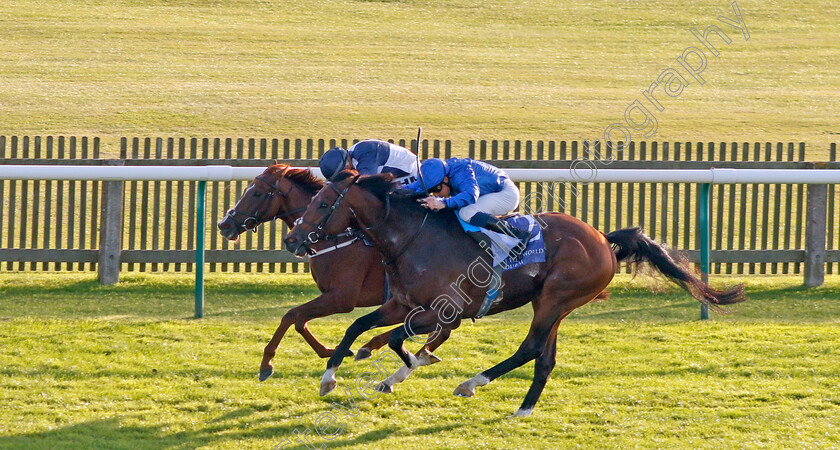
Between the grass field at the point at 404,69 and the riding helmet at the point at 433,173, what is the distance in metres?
8.63

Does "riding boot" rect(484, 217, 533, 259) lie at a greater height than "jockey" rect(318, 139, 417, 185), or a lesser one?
lesser

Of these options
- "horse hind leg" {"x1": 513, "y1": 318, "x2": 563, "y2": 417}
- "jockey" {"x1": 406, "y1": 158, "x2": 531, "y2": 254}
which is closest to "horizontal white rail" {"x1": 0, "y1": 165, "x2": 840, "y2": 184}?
"jockey" {"x1": 406, "y1": 158, "x2": 531, "y2": 254}

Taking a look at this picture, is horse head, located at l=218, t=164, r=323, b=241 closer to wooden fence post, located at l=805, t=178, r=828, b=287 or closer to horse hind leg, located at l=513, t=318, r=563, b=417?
horse hind leg, located at l=513, t=318, r=563, b=417

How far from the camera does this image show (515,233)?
547 centimetres

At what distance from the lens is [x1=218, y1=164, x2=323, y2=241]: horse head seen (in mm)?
6137

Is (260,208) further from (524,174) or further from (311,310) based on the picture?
(524,174)

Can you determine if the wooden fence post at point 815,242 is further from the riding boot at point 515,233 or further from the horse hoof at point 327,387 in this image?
the horse hoof at point 327,387

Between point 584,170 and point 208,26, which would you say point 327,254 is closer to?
point 584,170

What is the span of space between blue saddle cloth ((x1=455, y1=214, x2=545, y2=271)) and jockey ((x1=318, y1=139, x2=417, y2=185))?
421 mm

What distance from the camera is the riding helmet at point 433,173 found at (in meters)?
5.49

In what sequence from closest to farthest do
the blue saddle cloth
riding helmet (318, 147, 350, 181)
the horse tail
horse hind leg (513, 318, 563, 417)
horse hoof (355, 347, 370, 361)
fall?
horse hind leg (513, 318, 563, 417) → the blue saddle cloth → horse hoof (355, 347, 370, 361) → riding helmet (318, 147, 350, 181) → the horse tail

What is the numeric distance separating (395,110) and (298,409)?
11375 mm

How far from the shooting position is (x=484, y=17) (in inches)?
1008

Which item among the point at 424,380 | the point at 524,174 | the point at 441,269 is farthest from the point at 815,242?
the point at 441,269
